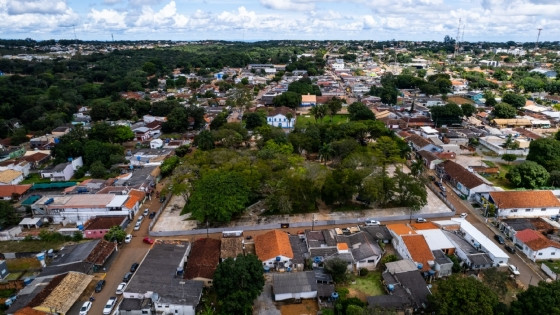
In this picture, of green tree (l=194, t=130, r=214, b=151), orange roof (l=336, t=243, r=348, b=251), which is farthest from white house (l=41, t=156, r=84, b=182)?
orange roof (l=336, t=243, r=348, b=251)

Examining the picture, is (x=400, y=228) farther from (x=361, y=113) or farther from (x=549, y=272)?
(x=361, y=113)

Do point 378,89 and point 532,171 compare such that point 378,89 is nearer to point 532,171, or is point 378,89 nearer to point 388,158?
point 388,158

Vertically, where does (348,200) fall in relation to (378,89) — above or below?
below

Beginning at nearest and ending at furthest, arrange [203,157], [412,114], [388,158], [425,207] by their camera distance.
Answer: [425,207], [203,157], [388,158], [412,114]

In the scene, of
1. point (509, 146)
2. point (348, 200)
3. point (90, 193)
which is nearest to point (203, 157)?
point (90, 193)

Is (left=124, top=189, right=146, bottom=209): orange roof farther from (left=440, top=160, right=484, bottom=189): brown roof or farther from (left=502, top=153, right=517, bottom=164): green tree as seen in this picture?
(left=502, top=153, right=517, bottom=164): green tree
